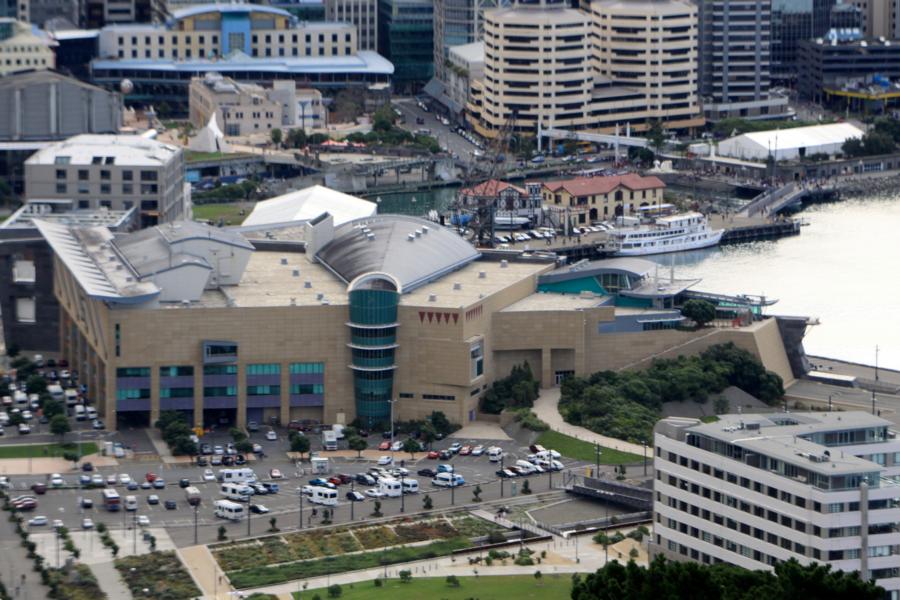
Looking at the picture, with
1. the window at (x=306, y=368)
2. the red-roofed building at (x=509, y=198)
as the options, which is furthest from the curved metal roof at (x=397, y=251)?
the red-roofed building at (x=509, y=198)

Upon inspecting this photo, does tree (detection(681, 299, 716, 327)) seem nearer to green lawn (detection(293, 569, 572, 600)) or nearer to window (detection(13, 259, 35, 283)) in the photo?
window (detection(13, 259, 35, 283))

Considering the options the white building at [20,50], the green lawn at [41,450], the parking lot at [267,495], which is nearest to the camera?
the parking lot at [267,495]

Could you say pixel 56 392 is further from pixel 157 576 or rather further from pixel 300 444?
pixel 157 576

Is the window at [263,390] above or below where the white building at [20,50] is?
below

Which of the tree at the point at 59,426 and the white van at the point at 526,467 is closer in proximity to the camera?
the white van at the point at 526,467

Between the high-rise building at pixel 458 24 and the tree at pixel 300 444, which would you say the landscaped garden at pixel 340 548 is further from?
the high-rise building at pixel 458 24

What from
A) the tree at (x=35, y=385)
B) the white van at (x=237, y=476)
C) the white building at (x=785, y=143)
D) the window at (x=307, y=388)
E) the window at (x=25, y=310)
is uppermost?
the white building at (x=785, y=143)
